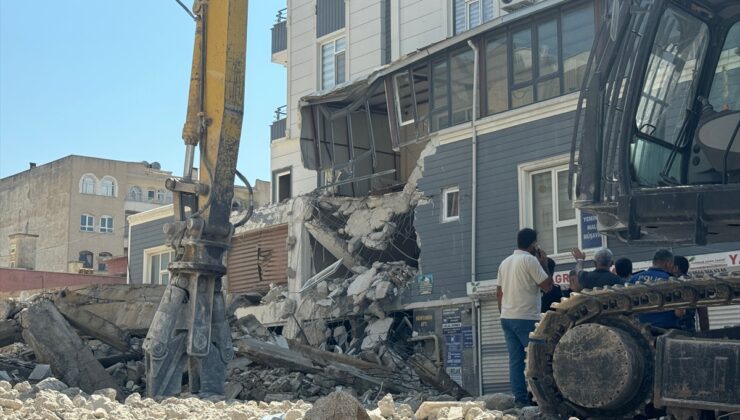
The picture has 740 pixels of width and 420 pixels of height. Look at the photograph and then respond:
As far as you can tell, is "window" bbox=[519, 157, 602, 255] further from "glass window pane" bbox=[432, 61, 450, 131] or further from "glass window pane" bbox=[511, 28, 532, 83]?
"glass window pane" bbox=[432, 61, 450, 131]

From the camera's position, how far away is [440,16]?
89.1 ft

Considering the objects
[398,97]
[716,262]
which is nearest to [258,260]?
[398,97]

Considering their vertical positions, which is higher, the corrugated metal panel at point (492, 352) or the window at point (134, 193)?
the window at point (134, 193)

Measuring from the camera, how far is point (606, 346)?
702 centimetres

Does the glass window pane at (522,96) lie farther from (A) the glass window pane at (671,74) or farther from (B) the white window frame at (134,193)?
(B) the white window frame at (134,193)

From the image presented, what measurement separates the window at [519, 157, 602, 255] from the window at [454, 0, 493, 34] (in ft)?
20.5

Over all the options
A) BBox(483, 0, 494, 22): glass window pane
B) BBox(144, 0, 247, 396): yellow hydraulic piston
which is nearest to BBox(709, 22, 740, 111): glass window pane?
BBox(144, 0, 247, 396): yellow hydraulic piston

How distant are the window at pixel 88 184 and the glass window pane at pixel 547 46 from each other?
5173 centimetres

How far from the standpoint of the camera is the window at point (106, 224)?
70.7m

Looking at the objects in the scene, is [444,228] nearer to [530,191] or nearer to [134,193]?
[530,191]

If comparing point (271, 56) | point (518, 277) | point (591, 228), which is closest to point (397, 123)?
point (591, 228)

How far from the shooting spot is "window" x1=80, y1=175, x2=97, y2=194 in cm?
6875

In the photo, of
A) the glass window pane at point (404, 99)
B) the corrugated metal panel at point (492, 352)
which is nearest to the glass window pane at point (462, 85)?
the glass window pane at point (404, 99)

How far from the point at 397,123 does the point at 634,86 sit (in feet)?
56.4
